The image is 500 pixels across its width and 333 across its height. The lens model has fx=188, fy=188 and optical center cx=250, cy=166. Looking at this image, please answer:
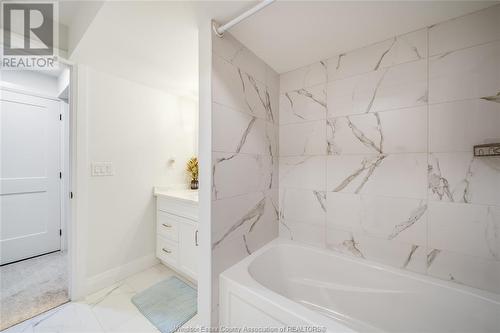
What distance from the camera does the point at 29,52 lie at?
1442 mm

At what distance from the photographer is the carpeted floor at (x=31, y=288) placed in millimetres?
1482

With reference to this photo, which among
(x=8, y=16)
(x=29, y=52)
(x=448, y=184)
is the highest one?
(x=8, y=16)

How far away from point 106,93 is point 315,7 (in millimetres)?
1919

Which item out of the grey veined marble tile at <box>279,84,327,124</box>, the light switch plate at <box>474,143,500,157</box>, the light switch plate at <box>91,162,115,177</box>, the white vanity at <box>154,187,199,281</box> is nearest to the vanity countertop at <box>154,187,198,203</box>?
the white vanity at <box>154,187,199,281</box>

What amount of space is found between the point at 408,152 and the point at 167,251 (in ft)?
7.69

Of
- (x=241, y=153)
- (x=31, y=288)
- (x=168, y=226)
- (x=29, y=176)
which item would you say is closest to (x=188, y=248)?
(x=168, y=226)

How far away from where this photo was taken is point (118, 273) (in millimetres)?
1896

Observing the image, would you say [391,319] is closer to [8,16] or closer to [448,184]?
[448,184]

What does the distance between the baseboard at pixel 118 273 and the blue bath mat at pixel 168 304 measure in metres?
0.36

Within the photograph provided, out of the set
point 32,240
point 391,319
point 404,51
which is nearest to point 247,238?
point 391,319

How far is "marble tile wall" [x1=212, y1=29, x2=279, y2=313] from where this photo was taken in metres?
1.18

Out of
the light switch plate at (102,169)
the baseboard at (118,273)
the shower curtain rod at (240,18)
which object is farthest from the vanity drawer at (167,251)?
the shower curtain rod at (240,18)

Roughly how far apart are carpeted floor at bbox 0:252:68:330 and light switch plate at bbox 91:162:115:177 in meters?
1.10

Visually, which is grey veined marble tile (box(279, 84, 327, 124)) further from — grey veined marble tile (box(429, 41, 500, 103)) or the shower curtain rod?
the shower curtain rod
